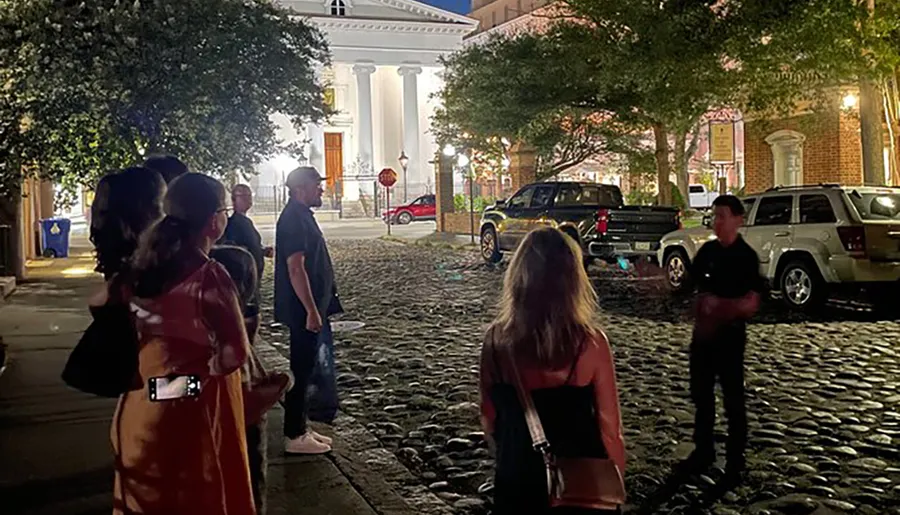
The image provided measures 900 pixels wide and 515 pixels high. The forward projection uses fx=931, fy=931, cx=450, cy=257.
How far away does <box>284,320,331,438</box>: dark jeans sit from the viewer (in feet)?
21.5

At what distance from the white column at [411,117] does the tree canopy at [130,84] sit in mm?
48396

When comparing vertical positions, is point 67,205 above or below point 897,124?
below

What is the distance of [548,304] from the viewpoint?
3254 millimetres

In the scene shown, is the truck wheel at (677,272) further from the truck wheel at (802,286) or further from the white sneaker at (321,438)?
the white sneaker at (321,438)

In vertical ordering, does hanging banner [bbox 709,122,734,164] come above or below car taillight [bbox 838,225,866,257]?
above

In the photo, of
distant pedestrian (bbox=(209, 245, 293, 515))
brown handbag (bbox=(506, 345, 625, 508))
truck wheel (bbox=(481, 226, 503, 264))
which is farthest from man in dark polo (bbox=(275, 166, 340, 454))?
truck wheel (bbox=(481, 226, 503, 264))

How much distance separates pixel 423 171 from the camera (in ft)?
224

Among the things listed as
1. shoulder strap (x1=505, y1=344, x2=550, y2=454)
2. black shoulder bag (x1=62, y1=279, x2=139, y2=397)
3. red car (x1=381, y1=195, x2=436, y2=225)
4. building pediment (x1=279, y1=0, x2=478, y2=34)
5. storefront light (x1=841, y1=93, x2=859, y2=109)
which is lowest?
shoulder strap (x1=505, y1=344, x2=550, y2=454)

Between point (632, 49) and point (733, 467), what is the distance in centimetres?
1501

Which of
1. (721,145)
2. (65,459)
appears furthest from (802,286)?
(65,459)

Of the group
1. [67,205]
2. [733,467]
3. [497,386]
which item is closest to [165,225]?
[497,386]

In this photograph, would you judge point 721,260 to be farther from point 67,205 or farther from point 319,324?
point 67,205

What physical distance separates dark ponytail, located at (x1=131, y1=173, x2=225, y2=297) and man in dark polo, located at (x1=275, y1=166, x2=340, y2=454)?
294cm

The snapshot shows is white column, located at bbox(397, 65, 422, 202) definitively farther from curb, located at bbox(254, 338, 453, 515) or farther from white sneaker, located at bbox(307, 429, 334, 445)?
white sneaker, located at bbox(307, 429, 334, 445)
